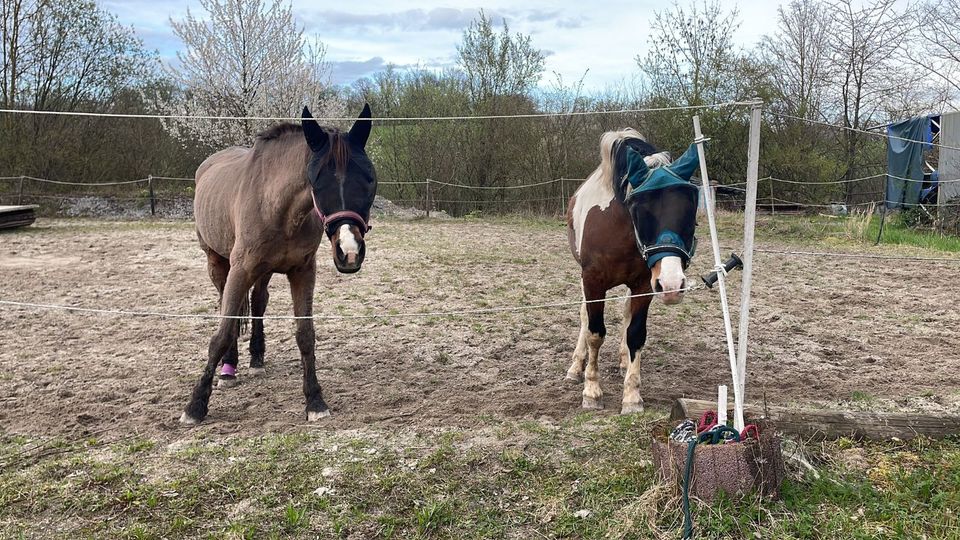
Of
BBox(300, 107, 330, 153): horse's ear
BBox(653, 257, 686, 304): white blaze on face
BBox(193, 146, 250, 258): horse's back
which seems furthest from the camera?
BBox(193, 146, 250, 258): horse's back

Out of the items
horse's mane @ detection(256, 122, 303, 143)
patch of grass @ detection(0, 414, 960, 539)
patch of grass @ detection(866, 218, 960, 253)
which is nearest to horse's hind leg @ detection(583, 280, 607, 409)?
patch of grass @ detection(0, 414, 960, 539)

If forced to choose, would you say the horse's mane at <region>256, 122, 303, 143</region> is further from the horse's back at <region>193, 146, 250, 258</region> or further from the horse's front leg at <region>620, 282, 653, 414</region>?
the horse's front leg at <region>620, 282, 653, 414</region>

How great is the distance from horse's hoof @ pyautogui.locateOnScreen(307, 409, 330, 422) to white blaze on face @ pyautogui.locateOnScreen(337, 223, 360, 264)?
1.21 metres

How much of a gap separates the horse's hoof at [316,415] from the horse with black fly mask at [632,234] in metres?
1.69

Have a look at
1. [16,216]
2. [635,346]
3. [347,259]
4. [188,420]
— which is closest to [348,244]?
[347,259]

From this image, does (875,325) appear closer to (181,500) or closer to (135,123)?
(181,500)

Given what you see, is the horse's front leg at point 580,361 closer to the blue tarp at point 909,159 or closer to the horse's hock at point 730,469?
the horse's hock at point 730,469

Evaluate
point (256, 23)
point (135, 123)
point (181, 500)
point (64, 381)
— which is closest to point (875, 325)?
point (181, 500)

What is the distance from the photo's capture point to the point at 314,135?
3.47 metres

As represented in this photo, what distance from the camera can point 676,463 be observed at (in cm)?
264

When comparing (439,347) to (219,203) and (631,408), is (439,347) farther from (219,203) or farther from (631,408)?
(219,203)

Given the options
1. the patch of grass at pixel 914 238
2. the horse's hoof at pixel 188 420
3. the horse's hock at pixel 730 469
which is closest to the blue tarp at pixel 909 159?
the patch of grass at pixel 914 238

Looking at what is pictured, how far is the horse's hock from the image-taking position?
2592 mm

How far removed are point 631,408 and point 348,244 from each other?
205 centimetres
